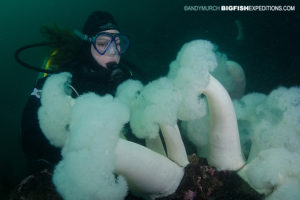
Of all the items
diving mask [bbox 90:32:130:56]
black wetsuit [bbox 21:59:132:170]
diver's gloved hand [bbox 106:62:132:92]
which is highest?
diving mask [bbox 90:32:130:56]

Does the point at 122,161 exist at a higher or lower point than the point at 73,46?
lower

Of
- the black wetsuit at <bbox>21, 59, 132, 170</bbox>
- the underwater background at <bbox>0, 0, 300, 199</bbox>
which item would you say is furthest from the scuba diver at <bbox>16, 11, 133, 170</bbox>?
the underwater background at <bbox>0, 0, 300, 199</bbox>

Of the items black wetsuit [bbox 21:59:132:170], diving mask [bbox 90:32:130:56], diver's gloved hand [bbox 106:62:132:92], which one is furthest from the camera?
diving mask [bbox 90:32:130:56]

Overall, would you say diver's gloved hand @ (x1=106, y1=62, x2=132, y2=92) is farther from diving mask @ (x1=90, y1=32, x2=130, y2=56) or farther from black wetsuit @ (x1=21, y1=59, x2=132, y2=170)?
diving mask @ (x1=90, y1=32, x2=130, y2=56)

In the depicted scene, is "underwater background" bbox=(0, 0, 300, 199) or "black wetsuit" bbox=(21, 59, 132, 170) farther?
"underwater background" bbox=(0, 0, 300, 199)

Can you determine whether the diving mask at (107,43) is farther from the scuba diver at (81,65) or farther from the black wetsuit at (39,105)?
the black wetsuit at (39,105)

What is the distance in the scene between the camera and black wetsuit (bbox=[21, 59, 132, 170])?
13.0 feet

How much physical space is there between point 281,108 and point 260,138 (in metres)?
0.44

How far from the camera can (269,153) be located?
2.51m

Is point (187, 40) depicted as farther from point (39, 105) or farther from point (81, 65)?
point (39, 105)

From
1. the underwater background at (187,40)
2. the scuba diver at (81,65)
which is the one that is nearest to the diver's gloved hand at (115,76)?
the scuba diver at (81,65)

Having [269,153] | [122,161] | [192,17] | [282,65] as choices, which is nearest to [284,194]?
[269,153]

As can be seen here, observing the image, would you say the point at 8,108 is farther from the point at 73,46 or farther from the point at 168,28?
the point at 73,46

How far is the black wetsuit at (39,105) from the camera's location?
13.0ft
